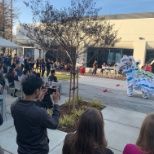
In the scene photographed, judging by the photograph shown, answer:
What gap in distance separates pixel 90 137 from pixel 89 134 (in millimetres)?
29

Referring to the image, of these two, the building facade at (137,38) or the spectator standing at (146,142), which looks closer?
the spectator standing at (146,142)

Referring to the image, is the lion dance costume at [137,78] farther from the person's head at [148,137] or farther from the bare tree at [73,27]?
the person's head at [148,137]

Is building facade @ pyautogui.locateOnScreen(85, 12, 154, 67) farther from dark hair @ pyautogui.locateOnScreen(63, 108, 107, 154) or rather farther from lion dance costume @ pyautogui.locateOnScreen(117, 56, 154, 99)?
dark hair @ pyautogui.locateOnScreen(63, 108, 107, 154)

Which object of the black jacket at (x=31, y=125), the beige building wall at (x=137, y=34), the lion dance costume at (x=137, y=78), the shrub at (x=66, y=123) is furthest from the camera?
the beige building wall at (x=137, y=34)

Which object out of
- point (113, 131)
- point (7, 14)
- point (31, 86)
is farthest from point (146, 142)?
point (7, 14)

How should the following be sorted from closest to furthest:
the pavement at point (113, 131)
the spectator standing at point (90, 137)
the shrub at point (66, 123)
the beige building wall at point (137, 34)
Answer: the spectator standing at point (90, 137) < the pavement at point (113, 131) < the shrub at point (66, 123) < the beige building wall at point (137, 34)

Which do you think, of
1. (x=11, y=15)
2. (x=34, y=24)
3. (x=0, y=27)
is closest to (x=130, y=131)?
(x=34, y=24)

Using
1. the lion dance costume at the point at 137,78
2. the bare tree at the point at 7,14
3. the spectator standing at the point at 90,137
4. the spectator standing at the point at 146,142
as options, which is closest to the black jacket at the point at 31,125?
the spectator standing at the point at 90,137

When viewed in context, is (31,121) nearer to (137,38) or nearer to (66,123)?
(66,123)

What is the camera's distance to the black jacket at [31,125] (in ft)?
6.97

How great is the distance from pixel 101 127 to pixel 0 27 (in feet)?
82.3

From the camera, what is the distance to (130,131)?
5.20 m

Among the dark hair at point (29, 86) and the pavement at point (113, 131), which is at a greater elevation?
the dark hair at point (29, 86)

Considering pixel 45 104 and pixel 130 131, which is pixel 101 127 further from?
pixel 45 104
